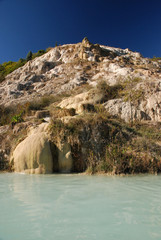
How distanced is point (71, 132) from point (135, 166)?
254 centimetres

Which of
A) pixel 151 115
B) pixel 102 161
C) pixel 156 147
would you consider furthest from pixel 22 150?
pixel 151 115

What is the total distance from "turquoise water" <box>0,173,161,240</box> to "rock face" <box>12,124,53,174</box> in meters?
2.03

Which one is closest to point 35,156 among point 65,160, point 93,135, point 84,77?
point 65,160

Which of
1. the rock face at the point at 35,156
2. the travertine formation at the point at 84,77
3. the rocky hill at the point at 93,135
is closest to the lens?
the rocky hill at the point at 93,135

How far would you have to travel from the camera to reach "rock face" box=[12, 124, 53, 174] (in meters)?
5.99

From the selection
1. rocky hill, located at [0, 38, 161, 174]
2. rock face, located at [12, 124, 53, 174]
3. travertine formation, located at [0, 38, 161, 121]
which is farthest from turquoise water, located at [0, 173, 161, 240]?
travertine formation, located at [0, 38, 161, 121]

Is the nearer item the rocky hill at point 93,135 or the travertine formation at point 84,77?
the rocky hill at point 93,135

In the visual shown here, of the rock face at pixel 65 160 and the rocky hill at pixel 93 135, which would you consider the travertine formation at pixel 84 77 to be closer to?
the rocky hill at pixel 93 135

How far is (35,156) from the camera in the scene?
238 inches

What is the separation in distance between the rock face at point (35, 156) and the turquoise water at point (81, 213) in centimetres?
203

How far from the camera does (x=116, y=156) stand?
5.58 metres

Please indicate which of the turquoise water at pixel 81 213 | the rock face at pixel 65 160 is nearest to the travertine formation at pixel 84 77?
the rock face at pixel 65 160

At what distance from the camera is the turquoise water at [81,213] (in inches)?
78.6

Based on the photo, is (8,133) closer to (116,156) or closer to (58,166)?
(58,166)
